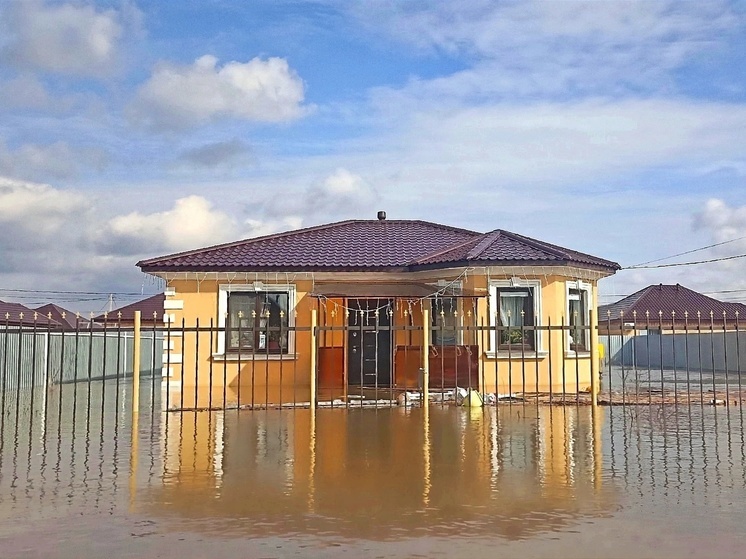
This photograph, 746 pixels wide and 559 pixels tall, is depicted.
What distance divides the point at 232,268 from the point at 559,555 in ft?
45.9

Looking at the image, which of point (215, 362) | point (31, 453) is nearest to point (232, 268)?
point (215, 362)

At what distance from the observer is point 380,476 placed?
23.5 ft

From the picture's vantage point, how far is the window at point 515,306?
17.3 m

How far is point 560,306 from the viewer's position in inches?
685

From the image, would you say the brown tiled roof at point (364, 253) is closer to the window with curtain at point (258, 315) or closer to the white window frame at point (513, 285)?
the white window frame at point (513, 285)

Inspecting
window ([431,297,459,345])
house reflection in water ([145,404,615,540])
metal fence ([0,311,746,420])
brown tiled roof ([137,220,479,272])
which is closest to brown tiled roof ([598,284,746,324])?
metal fence ([0,311,746,420])

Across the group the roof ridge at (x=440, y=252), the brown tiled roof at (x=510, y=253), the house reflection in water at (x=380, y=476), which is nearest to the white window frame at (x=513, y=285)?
the brown tiled roof at (x=510, y=253)

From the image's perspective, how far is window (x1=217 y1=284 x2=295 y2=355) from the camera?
59.3 ft

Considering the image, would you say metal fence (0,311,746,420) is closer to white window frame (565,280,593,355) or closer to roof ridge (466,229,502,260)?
white window frame (565,280,593,355)

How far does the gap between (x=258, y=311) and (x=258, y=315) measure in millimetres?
93

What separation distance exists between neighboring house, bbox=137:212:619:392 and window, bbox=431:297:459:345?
0.03 meters

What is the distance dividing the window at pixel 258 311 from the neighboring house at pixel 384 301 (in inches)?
0.9

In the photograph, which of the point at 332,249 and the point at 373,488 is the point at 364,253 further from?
the point at 373,488

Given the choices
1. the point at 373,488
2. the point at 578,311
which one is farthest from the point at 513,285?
the point at 373,488
